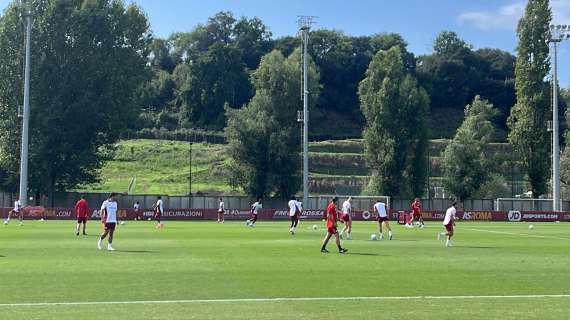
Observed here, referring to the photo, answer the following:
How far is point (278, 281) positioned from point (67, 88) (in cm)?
6189

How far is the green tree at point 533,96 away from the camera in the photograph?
84438 mm

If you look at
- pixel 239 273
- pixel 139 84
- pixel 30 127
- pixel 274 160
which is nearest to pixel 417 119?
pixel 274 160

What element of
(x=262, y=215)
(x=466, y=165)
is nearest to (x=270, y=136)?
(x=262, y=215)

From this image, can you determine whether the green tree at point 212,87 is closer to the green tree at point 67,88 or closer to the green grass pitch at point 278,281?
the green tree at point 67,88

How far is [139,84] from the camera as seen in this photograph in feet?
264

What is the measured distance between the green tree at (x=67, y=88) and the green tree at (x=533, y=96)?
45281mm

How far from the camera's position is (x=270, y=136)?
81688 mm

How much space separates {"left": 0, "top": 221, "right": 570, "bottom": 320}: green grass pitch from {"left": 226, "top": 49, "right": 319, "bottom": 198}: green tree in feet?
172

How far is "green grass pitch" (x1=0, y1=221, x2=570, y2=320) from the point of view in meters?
13.4

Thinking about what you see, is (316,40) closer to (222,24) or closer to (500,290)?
(222,24)

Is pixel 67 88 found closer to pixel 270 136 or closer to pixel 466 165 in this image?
pixel 270 136

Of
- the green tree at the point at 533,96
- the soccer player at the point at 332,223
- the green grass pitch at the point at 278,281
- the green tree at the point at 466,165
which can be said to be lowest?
the green grass pitch at the point at 278,281

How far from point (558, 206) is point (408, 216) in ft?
83.9

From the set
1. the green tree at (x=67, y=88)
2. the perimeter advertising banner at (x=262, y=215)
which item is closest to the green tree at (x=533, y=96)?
the perimeter advertising banner at (x=262, y=215)
